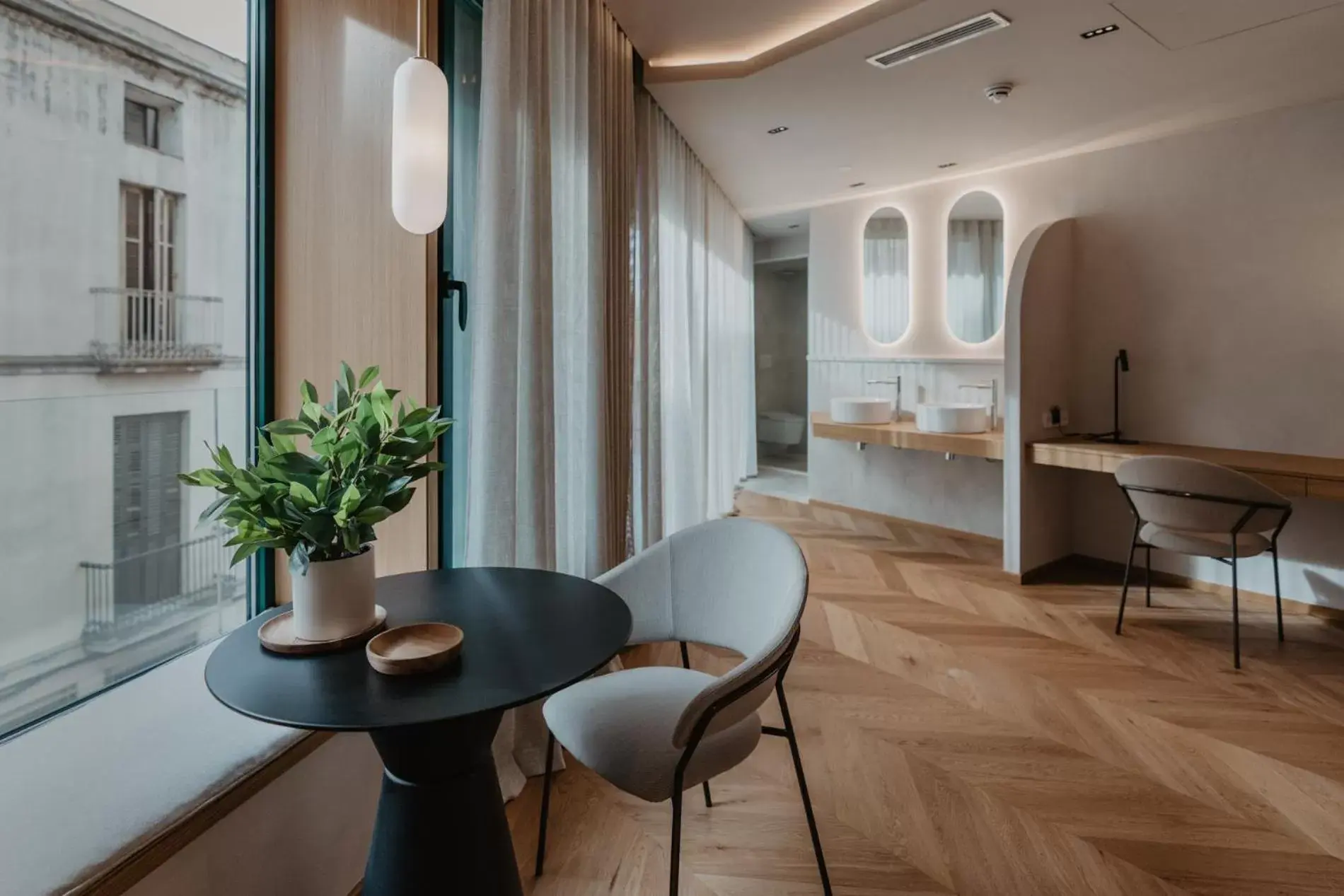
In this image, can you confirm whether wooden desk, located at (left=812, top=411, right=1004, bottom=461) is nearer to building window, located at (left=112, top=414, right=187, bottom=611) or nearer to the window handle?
the window handle

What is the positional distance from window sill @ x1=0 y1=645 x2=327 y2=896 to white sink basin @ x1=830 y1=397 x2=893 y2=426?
3870 mm

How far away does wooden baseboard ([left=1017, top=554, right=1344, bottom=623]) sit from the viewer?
3344 millimetres

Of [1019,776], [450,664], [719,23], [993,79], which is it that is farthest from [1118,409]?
[450,664]

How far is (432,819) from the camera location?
3.55ft

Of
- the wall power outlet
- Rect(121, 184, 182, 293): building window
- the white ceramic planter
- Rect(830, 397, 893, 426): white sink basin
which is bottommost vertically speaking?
the white ceramic planter

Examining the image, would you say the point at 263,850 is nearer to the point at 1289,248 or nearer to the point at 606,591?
the point at 606,591

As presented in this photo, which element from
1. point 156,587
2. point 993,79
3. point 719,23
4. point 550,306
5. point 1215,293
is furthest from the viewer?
point 1215,293

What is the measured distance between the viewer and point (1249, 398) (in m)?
3.48

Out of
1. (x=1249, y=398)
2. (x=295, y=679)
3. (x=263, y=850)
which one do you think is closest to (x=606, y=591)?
(x=295, y=679)

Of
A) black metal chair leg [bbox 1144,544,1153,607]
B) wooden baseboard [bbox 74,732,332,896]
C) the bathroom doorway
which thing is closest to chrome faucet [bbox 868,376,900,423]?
black metal chair leg [bbox 1144,544,1153,607]

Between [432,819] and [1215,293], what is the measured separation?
4.11 metres

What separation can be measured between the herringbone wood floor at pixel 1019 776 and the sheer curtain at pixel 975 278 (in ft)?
6.49

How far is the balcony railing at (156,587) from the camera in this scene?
4.36 feet

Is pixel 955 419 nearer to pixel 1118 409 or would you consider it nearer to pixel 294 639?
pixel 1118 409
